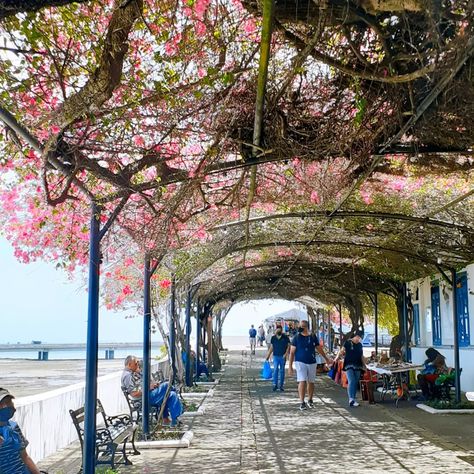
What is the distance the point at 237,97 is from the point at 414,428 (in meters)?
A: 6.46

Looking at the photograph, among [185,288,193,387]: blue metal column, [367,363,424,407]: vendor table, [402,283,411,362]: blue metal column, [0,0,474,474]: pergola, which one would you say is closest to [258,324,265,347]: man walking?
[402,283,411,362]: blue metal column

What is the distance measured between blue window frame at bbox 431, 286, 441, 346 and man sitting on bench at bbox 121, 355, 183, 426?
925 centimetres

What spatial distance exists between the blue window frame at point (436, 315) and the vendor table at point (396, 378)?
2.32 metres

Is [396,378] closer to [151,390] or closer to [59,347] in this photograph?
[151,390]

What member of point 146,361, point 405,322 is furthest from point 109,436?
point 405,322

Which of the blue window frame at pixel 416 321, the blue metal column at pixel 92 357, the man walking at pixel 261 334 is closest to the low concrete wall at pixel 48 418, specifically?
the blue metal column at pixel 92 357

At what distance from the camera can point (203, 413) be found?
11867mm

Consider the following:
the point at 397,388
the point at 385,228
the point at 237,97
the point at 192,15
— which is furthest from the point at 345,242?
the point at 192,15

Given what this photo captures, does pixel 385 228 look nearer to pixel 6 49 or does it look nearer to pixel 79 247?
pixel 79 247

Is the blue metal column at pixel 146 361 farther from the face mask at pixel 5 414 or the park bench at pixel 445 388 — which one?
the park bench at pixel 445 388

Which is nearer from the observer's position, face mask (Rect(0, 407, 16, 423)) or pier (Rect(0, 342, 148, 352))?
face mask (Rect(0, 407, 16, 423))

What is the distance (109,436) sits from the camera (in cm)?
674

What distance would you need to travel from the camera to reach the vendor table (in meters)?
12.6

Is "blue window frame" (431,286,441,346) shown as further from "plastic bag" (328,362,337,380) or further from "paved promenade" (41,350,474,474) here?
"paved promenade" (41,350,474,474)
